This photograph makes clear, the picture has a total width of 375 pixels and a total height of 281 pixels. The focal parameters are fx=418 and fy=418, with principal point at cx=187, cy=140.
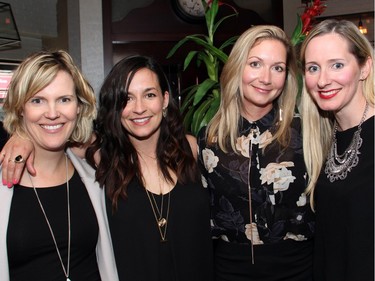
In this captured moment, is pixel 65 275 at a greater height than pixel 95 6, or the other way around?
pixel 95 6

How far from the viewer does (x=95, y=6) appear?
13.2ft

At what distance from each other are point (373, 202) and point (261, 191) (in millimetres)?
560

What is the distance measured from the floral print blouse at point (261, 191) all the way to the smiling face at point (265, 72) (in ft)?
0.53

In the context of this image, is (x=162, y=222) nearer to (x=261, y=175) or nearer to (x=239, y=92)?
(x=261, y=175)

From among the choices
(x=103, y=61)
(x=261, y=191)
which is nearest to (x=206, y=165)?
(x=261, y=191)

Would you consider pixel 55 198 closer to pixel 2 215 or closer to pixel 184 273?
pixel 2 215

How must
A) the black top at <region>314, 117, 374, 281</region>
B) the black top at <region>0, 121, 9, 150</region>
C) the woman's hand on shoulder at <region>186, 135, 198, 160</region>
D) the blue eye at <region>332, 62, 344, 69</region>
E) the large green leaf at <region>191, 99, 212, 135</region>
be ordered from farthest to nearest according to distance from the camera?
the large green leaf at <region>191, 99, 212, 135</region>
the woman's hand on shoulder at <region>186, 135, 198, 160</region>
the black top at <region>0, 121, 9, 150</region>
the blue eye at <region>332, 62, 344, 69</region>
the black top at <region>314, 117, 374, 281</region>

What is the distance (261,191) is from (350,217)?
0.48m

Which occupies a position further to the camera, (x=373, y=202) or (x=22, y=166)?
(x=22, y=166)

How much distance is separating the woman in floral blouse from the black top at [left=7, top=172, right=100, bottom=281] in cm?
64

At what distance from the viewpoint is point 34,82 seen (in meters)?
1.64

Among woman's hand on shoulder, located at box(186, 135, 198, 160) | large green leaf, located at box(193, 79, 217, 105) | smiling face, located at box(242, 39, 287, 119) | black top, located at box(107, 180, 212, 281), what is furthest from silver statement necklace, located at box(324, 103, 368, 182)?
large green leaf, located at box(193, 79, 217, 105)

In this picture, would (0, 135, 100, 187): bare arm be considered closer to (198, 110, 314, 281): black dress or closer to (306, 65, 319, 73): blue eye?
(198, 110, 314, 281): black dress

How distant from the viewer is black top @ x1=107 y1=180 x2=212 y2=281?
1883 mm
